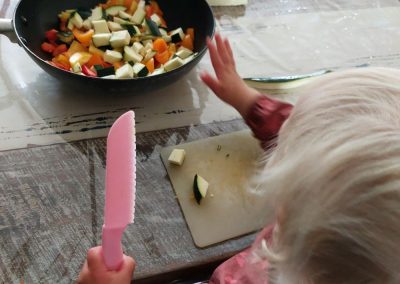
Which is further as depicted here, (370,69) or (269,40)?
(269,40)

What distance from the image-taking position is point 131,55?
92 cm

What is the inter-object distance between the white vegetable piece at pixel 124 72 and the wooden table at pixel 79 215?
0.07m

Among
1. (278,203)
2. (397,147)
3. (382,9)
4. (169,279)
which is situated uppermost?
(397,147)

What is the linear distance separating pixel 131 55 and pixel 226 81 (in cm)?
20

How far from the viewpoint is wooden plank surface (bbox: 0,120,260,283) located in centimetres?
69

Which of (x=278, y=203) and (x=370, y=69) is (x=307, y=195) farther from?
(x=370, y=69)

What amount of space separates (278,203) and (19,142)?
52 centimetres

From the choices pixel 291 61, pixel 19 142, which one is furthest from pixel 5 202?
pixel 291 61

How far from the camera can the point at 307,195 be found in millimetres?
477

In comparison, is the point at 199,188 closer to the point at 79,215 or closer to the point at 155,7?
the point at 79,215

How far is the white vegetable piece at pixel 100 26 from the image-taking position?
95 cm

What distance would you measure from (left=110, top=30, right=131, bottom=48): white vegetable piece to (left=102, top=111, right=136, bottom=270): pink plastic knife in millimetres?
482

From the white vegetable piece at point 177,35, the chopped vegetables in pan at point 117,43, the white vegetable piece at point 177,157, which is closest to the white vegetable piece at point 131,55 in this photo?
the chopped vegetables in pan at point 117,43

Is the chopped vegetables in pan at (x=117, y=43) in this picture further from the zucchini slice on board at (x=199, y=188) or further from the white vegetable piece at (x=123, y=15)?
the zucchini slice on board at (x=199, y=188)
